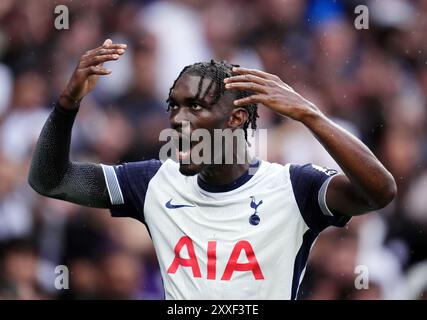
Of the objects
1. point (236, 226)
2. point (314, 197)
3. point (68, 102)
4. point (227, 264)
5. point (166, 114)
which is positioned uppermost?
point (68, 102)

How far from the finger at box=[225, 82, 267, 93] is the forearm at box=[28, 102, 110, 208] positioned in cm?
77

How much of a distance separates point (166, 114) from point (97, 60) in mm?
2314

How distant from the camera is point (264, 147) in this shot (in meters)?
5.25

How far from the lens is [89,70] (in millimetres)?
3111

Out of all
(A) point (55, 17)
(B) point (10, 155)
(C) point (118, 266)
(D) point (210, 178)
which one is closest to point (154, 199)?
(D) point (210, 178)

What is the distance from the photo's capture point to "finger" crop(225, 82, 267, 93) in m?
2.90

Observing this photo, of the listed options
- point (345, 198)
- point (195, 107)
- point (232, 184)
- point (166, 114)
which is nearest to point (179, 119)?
point (195, 107)

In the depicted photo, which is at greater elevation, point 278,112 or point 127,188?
point 278,112

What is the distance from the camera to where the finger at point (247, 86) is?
2.90 meters

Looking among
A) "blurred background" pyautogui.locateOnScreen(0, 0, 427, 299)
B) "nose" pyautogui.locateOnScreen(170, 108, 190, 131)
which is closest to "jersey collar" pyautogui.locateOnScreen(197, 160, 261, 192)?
"nose" pyautogui.locateOnScreen(170, 108, 190, 131)

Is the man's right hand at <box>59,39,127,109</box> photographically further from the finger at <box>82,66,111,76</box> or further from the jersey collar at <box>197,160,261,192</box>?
the jersey collar at <box>197,160,261,192</box>

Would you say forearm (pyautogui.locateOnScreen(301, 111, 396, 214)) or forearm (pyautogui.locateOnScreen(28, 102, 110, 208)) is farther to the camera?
forearm (pyautogui.locateOnScreen(28, 102, 110, 208))

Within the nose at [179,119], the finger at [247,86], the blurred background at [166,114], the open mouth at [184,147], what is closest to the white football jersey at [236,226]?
the open mouth at [184,147]

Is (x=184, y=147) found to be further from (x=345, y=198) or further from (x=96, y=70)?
(x=345, y=198)
